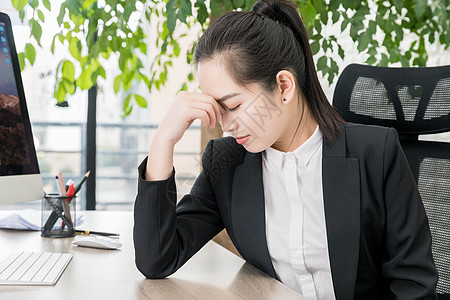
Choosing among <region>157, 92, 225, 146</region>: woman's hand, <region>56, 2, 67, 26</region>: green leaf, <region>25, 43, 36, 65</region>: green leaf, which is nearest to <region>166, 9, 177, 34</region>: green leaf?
<region>56, 2, 67, 26</region>: green leaf

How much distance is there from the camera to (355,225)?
100cm

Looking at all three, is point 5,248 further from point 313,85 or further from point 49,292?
point 313,85

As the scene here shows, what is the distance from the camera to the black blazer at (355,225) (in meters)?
0.98

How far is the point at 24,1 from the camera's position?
158 cm

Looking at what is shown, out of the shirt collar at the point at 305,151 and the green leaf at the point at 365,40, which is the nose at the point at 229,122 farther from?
the green leaf at the point at 365,40

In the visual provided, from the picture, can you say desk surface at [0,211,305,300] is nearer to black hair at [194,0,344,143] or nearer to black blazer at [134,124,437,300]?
black blazer at [134,124,437,300]

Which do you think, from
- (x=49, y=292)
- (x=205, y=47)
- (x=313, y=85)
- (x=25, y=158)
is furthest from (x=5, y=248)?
(x=313, y=85)

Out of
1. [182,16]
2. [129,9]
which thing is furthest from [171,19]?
[129,9]

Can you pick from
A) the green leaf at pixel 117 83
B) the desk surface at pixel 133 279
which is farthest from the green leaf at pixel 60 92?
the desk surface at pixel 133 279

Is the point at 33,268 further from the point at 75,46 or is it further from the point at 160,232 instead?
the point at 75,46

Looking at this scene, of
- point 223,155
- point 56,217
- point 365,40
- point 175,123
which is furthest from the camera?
point 365,40

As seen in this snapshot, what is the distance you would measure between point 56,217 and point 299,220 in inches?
25.5

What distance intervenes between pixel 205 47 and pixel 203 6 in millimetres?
740

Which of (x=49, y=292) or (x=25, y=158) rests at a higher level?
(x=25, y=158)
